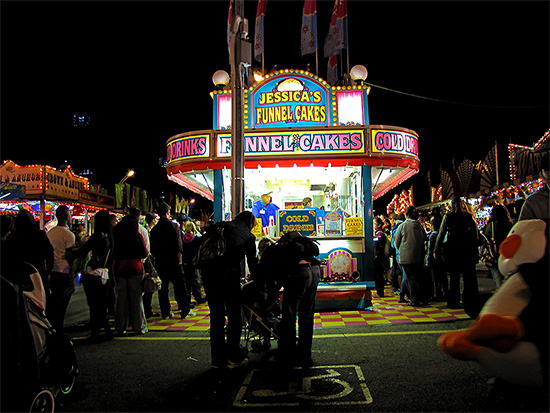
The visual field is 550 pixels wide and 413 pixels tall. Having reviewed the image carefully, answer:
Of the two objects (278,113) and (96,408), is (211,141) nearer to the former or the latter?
(278,113)

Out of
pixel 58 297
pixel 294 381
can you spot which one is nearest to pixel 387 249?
pixel 294 381

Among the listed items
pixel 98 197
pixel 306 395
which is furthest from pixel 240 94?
pixel 98 197

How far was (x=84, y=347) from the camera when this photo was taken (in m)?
5.66

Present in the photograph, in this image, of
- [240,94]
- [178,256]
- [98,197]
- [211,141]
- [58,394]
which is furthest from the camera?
[98,197]

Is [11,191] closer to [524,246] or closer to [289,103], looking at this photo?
[289,103]

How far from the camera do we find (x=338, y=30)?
1091 cm

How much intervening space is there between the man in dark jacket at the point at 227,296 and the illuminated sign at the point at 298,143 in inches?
170

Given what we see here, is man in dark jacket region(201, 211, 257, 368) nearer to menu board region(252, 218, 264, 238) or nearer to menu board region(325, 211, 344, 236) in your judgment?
menu board region(252, 218, 264, 238)

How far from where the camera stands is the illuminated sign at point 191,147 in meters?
8.97

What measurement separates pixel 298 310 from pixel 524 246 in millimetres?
3082

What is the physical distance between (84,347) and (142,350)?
0.92 m

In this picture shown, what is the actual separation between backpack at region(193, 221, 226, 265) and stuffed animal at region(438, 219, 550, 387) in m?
2.89

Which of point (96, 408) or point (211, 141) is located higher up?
point (211, 141)

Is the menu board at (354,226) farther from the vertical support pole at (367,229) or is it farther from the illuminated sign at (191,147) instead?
the illuminated sign at (191,147)
